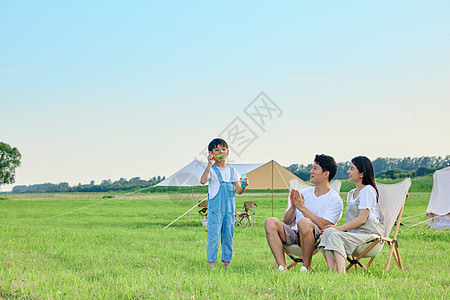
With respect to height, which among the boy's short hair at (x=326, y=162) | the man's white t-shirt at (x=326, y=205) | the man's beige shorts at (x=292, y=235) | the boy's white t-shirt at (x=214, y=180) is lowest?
the man's beige shorts at (x=292, y=235)

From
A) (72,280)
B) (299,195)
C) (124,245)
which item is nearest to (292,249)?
(299,195)

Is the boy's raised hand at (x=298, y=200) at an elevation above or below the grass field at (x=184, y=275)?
above

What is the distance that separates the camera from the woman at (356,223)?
3.99m

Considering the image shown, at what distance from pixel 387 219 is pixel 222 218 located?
154 centimetres

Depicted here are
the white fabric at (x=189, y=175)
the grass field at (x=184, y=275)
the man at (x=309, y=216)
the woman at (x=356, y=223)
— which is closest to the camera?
the grass field at (x=184, y=275)

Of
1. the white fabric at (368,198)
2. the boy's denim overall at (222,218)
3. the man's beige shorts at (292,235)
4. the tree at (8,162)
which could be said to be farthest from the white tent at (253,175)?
the tree at (8,162)

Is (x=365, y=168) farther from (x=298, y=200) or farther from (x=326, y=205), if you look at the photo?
(x=298, y=200)

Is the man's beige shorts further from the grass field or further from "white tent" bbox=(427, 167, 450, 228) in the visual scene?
"white tent" bbox=(427, 167, 450, 228)

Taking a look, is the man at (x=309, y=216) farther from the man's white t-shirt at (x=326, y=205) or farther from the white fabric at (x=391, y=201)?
the white fabric at (x=391, y=201)

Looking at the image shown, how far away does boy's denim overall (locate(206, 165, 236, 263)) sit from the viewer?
4.46 meters

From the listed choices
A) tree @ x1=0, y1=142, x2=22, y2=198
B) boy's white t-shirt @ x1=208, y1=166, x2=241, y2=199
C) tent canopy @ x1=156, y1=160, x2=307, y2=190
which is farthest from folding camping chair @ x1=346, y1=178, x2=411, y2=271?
tree @ x1=0, y1=142, x2=22, y2=198

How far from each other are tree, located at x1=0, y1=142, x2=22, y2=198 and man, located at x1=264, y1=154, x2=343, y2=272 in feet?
155

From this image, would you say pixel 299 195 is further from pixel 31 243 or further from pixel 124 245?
pixel 31 243

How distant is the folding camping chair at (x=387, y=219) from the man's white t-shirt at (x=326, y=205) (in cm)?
34
